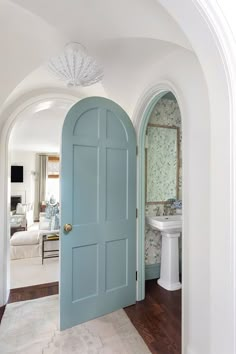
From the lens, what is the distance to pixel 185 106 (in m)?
1.69

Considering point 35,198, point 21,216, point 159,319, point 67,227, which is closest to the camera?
point 67,227

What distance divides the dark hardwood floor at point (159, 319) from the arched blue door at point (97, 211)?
0.20 m

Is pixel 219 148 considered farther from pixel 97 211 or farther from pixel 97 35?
pixel 97 211

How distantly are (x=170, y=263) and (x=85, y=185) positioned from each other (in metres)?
1.52

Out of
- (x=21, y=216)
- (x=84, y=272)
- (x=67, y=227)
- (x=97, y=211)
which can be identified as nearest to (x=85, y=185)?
(x=97, y=211)

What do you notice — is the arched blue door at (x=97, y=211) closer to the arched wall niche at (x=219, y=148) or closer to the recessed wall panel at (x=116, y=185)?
the recessed wall panel at (x=116, y=185)

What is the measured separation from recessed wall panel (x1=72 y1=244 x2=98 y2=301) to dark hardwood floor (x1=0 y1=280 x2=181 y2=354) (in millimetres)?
489

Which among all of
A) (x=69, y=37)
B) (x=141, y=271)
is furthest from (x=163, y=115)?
(x=141, y=271)

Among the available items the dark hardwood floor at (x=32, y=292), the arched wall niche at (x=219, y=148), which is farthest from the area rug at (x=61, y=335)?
the arched wall niche at (x=219, y=148)

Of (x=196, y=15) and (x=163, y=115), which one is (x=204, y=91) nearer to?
(x=196, y=15)

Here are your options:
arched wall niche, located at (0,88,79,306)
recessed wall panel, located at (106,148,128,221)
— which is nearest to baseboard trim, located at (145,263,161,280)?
recessed wall panel, located at (106,148,128,221)

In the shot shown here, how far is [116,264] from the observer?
7.47 ft

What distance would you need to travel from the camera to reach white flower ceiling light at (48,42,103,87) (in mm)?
1538

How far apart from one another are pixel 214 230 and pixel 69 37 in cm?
164
